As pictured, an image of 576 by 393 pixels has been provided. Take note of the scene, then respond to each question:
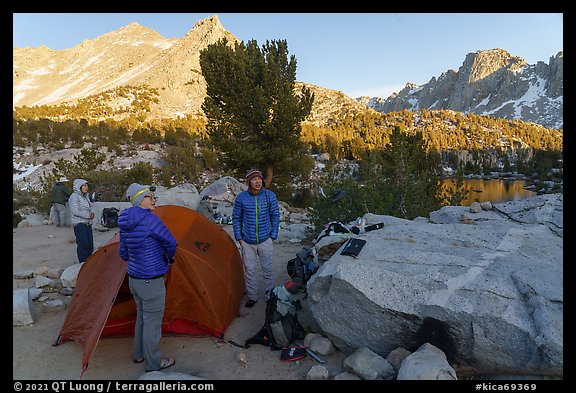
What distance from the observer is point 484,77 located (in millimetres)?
198375

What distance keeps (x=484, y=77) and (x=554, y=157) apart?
174 m

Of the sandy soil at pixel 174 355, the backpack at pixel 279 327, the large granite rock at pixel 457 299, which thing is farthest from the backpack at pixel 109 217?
the large granite rock at pixel 457 299

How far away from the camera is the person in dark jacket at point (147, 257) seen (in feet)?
11.7

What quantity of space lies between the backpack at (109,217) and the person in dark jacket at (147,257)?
7.91 meters

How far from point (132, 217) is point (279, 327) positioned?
2.23 m

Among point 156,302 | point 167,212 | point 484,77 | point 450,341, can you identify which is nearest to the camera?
point 450,341

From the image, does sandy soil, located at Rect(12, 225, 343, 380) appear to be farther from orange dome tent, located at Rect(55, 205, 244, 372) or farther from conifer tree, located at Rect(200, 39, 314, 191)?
conifer tree, located at Rect(200, 39, 314, 191)

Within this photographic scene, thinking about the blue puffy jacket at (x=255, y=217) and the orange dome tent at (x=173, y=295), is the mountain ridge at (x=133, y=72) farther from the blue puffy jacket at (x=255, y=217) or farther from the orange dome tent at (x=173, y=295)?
the orange dome tent at (x=173, y=295)

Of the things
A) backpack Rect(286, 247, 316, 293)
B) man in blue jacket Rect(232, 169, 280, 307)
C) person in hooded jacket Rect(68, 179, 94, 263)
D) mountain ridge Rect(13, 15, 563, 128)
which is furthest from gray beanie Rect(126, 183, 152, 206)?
mountain ridge Rect(13, 15, 563, 128)

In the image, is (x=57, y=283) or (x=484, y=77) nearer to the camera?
(x=57, y=283)

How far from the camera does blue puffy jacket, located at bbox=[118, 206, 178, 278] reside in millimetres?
3539
